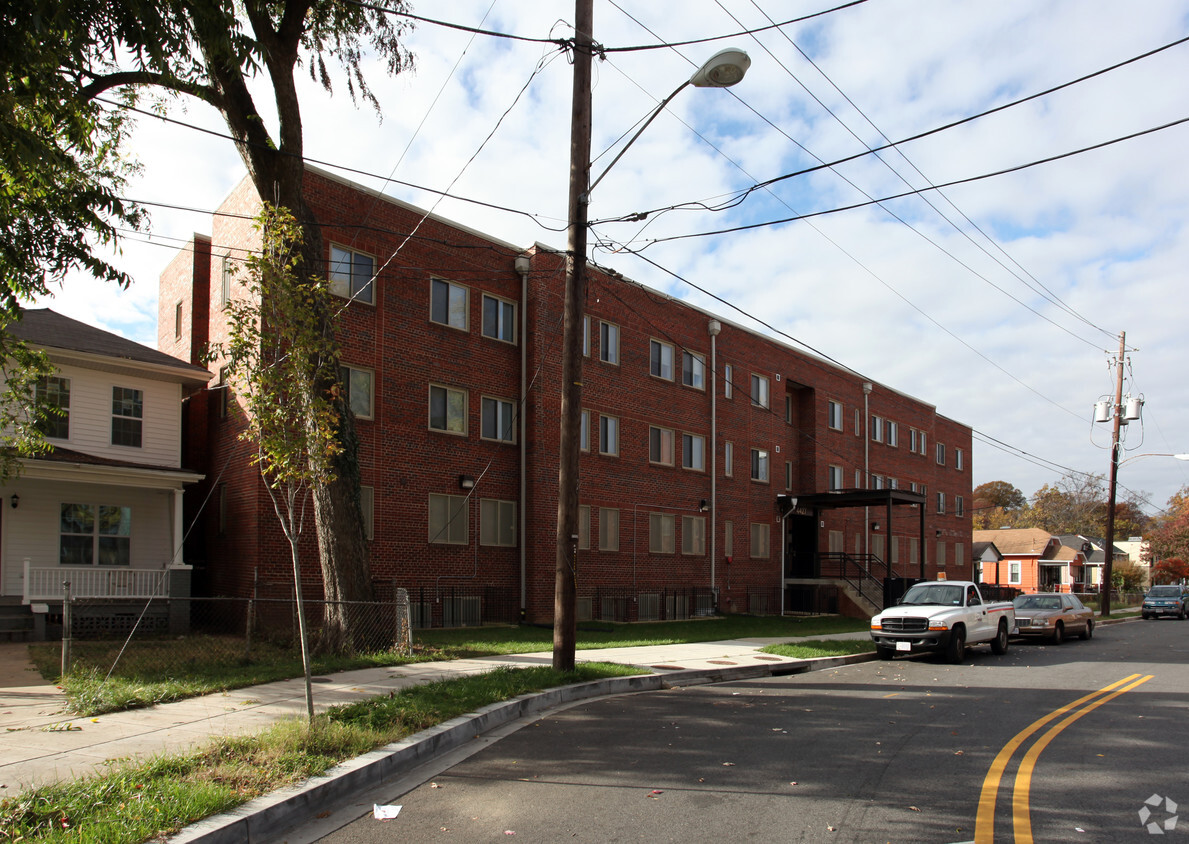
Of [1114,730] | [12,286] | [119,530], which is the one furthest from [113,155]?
[1114,730]

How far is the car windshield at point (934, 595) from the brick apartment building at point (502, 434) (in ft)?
31.6

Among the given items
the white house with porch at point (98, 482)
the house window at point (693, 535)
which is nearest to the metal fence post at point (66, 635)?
the white house with porch at point (98, 482)

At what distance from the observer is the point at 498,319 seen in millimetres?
25078

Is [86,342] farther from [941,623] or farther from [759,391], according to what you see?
[759,391]

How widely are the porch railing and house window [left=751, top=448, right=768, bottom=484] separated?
21684 mm

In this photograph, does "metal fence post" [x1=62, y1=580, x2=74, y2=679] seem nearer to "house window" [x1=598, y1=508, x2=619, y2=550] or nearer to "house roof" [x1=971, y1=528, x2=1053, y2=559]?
"house window" [x1=598, y1=508, x2=619, y2=550]

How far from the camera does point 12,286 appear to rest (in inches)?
457

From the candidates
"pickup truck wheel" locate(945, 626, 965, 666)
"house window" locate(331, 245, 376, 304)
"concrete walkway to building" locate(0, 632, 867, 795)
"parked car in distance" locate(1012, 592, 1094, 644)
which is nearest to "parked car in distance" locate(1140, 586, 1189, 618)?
"parked car in distance" locate(1012, 592, 1094, 644)

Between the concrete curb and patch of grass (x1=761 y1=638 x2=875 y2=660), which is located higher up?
the concrete curb

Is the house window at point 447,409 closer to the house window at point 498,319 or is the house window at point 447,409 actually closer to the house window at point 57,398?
the house window at point 498,319

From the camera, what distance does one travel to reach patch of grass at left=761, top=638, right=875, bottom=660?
695 inches

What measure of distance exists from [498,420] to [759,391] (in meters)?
14.0

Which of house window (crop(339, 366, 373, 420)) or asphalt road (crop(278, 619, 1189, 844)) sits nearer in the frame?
asphalt road (crop(278, 619, 1189, 844))

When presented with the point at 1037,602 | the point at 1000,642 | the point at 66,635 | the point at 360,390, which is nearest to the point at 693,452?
the point at 1037,602
